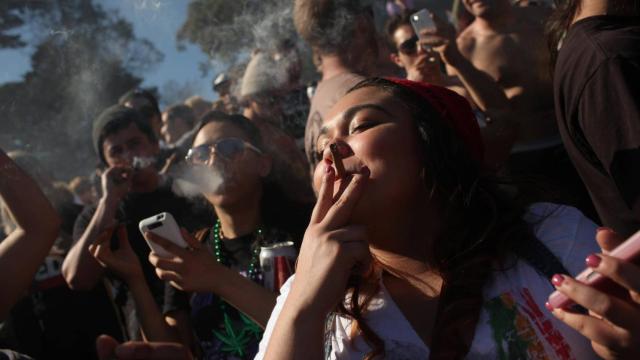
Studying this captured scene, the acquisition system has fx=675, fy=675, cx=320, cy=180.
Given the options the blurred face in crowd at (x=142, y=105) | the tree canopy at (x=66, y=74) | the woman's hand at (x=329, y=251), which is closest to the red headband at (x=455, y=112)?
the woman's hand at (x=329, y=251)

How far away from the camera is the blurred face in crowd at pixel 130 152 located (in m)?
3.47

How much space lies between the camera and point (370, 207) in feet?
5.83

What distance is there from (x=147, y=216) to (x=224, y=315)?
3.38ft

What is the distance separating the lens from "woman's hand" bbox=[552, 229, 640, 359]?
3.65 ft

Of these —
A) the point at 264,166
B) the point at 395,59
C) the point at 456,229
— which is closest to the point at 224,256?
the point at 264,166

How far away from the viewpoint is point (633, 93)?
68.4 inches

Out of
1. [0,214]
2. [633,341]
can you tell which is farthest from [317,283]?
[0,214]

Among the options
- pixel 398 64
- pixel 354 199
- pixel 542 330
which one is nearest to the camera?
pixel 542 330

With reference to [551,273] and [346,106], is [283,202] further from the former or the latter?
[551,273]

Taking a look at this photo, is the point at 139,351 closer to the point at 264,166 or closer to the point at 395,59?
the point at 264,166

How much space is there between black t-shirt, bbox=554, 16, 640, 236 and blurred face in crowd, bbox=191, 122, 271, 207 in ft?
4.49

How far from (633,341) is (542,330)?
0.29 m

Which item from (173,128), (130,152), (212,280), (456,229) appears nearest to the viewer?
(456,229)

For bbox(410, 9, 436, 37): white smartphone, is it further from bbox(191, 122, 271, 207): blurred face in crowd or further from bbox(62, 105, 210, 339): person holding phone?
bbox(62, 105, 210, 339): person holding phone
